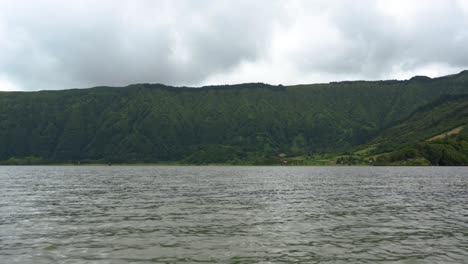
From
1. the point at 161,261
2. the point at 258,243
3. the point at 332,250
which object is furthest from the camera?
the point at 258,243

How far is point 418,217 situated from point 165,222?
29907 millimetres

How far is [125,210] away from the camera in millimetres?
55125

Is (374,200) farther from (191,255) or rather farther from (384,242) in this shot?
(191,255)

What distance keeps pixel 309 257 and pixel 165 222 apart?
20462 millimetres

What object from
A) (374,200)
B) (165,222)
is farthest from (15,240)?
(374,200)

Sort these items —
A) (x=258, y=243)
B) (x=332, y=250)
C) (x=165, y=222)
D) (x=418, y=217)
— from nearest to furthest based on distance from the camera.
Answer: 1. (x=332, y=250)
2. (x=258, y=243)
3. (x=165, y=222)
4. (x=418, y=217)

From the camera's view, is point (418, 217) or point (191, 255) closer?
point (191, 255)

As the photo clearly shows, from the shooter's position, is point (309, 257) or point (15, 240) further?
point (15, 240)

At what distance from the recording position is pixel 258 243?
33.6 m

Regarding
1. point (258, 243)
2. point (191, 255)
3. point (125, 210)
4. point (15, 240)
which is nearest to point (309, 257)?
point (258, 243)

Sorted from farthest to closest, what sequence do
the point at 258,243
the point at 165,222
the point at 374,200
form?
the point at 374,200, the point at 165,222, the point at 258,243

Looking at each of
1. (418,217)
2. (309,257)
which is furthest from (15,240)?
(418,217)

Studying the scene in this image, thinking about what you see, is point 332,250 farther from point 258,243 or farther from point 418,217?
point 418,217

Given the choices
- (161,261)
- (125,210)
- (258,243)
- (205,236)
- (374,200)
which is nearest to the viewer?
(161,261)
